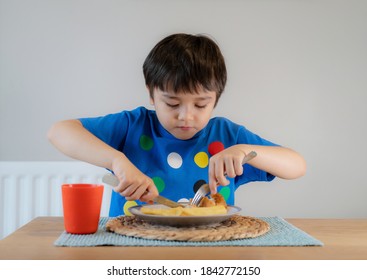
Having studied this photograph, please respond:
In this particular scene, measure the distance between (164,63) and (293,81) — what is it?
1.11 meters

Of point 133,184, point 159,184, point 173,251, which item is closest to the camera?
point 173,251

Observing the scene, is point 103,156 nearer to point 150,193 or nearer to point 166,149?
point 150,193

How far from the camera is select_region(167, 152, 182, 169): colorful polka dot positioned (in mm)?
1377

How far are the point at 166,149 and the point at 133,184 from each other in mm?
431

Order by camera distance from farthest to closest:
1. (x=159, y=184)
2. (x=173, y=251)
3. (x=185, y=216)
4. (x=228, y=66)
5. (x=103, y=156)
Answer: (x=228, y=66) → (x=159, y=184) → (x=103, y=156) → (x=185, y=216) → (x=173, y=251)

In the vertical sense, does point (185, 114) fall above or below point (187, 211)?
above

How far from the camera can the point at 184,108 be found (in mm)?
1191

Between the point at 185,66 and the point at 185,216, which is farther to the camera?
the point at 185,66

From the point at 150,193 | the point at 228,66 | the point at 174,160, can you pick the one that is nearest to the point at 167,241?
the point at 150,193

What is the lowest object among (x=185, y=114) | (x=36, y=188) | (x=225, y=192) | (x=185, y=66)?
(x=36, y=188)

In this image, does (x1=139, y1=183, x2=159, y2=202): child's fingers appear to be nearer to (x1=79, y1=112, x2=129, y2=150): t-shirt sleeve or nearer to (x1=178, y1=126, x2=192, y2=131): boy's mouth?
(x1=178, y1=126, x2=192, y2=131): boy's mouth

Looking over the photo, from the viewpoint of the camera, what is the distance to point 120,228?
0.90 m

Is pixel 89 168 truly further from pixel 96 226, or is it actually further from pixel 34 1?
pixel 96 226

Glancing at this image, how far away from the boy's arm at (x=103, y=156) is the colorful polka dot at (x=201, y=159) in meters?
0.33
